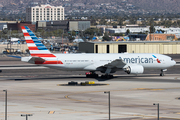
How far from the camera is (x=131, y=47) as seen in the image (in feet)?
392

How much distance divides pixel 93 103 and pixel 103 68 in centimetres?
2415

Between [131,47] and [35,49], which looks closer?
[35,49]

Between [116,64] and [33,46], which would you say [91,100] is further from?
[33,46]

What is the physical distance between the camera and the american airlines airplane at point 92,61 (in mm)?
62094

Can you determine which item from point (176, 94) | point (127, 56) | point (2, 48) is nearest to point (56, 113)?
point (176, 94)

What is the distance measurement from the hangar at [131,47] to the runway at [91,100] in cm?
5806

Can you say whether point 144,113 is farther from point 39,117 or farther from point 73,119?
point 39,117

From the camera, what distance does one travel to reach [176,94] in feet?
153

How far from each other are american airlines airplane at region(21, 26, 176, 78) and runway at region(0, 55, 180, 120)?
10.1 ft

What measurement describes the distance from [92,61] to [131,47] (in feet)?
185

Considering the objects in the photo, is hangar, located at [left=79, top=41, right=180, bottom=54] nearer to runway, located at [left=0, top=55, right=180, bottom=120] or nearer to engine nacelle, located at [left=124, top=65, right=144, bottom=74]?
engine nacelle, located at [left=124, top=65, right=144, bottom=74]

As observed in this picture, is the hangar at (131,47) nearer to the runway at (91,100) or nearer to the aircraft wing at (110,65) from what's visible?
the aircraft wing at (110,65)

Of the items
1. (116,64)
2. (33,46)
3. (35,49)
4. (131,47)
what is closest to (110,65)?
(116,64)

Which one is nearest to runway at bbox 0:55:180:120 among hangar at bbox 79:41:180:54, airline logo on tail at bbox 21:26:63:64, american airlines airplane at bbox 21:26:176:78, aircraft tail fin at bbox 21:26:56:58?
american airlines airplane at bbox 21:26:176:78
